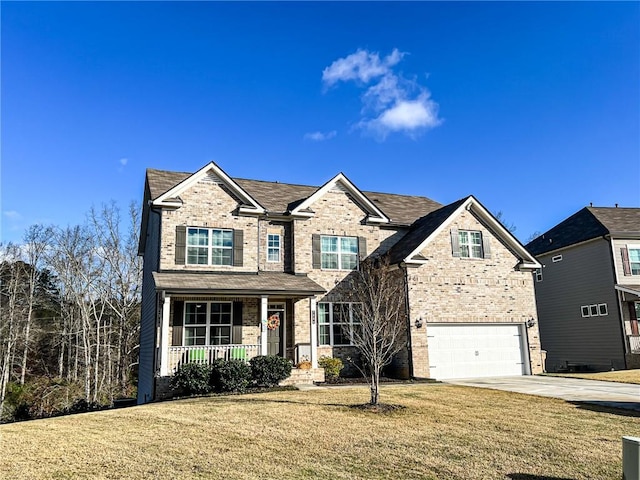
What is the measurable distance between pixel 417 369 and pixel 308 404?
7671 mm

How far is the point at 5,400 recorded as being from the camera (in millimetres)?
27953

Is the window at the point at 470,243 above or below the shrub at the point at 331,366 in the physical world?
above

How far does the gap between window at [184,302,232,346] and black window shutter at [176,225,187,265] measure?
1702 millimetres

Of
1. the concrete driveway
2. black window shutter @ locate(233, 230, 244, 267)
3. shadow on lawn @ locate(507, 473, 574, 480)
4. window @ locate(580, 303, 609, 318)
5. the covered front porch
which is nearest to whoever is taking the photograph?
shadow on lawn @ locate(507, 473, 574, 480)

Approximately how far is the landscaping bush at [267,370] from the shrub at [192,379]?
160cm

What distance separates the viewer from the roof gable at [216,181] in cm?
1792

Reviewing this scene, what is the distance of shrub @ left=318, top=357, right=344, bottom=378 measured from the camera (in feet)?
57.8

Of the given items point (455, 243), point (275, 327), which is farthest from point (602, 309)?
point (275, 327)

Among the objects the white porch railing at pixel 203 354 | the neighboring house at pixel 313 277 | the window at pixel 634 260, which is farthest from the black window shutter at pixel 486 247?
the white porch railing at pixel 203 354

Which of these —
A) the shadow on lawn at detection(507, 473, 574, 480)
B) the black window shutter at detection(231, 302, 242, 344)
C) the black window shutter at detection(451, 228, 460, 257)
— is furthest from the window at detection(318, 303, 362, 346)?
the shadow on lawn at detection(507, 473, 574, 480)

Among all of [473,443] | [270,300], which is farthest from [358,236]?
[473,443]

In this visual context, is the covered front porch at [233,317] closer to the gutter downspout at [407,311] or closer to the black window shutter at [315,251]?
the black window shutter at [315,251]

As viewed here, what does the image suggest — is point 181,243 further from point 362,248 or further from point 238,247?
point 362,248

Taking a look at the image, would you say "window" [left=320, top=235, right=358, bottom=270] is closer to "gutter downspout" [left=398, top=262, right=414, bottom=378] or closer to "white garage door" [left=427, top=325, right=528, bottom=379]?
"gutter downspout" [left=398, top=262, right=414, bottom=378]
